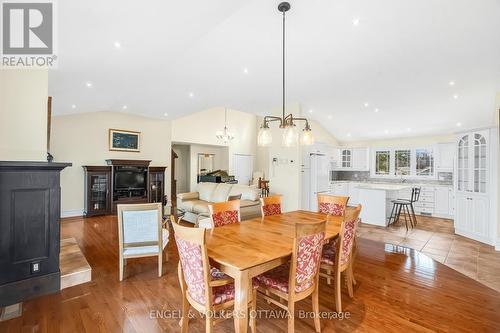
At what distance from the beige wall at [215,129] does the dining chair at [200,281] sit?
7.11m

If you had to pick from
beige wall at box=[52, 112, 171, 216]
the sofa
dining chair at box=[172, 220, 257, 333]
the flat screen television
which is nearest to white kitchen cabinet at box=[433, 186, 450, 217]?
the sofa

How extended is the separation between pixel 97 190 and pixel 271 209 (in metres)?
5.16

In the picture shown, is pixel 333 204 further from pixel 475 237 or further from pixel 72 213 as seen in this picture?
pixel 72 213

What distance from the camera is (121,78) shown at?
4.12m

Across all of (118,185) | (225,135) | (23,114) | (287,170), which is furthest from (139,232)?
(225,135)

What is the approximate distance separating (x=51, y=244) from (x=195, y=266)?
6.46ft

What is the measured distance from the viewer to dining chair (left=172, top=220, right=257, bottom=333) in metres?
1.55

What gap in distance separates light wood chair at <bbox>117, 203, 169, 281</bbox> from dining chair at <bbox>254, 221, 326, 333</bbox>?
5.10 feet

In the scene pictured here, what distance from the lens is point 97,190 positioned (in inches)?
241

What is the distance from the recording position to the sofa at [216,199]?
4.82 meters

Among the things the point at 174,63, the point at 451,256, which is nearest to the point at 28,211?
the point at 174,63

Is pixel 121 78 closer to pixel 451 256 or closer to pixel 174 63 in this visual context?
pixel 174 63

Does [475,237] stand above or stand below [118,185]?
below

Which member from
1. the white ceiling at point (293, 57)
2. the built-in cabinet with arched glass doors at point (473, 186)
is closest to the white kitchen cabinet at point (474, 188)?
the built-in cabinet with arched glass doors at point (473, 186)
